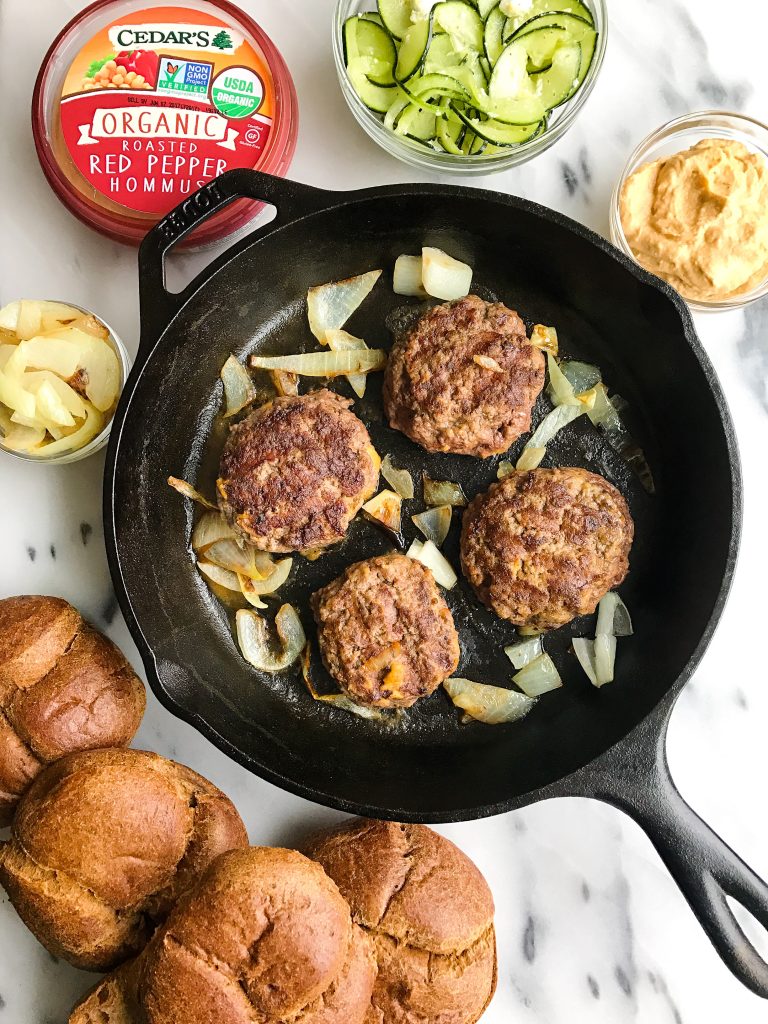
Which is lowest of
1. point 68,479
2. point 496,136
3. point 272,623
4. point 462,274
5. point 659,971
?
point 659,971

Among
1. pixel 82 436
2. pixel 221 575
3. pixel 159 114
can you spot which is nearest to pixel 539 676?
pixel 221 575

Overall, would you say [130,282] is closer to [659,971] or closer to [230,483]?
[230,483]

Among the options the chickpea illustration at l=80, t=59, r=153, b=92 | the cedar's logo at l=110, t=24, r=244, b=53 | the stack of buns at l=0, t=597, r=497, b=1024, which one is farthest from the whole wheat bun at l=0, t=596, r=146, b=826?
the cedar's logo at l=110, t=24, r=244, b=53

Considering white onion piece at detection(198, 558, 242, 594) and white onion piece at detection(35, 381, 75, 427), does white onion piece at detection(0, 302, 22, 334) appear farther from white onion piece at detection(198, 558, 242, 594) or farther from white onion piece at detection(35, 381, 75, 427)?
white onion piece at detection(198, 558, 242, 594)

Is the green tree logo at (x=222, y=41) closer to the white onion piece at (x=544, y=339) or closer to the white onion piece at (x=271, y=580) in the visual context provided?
the white onion piece at (x=544, y=339)

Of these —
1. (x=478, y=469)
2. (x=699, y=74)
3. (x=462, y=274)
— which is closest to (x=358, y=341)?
(x=462, y=274)

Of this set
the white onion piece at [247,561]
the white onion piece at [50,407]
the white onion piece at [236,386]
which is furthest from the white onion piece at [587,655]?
the white onion piece at [50,407]
